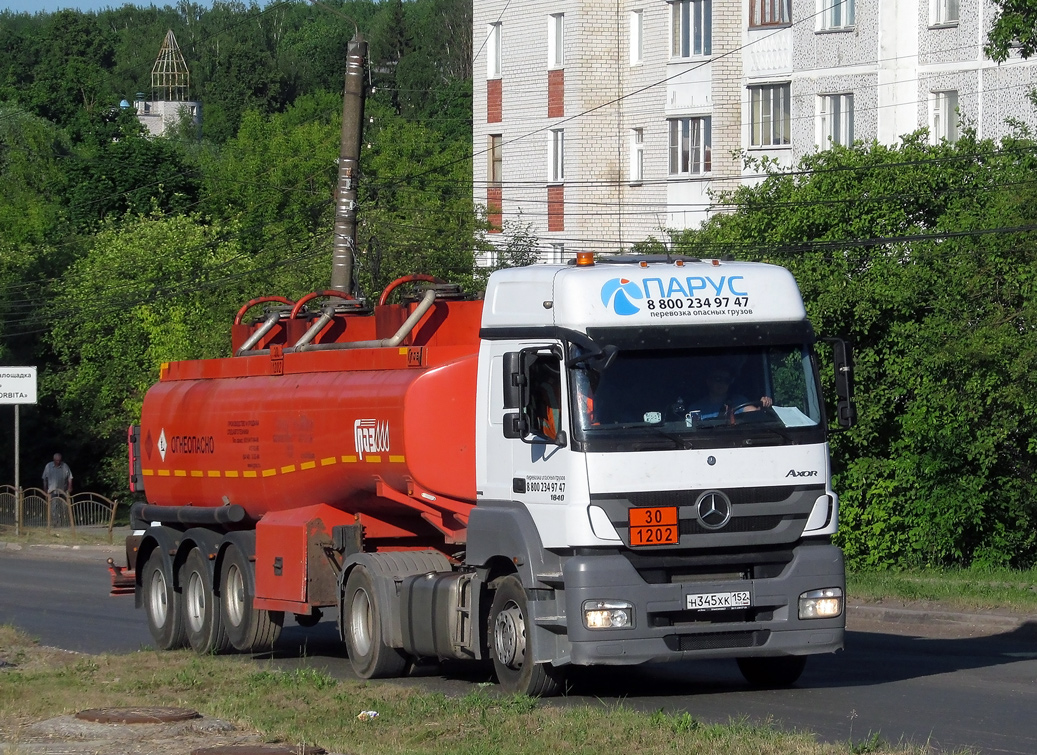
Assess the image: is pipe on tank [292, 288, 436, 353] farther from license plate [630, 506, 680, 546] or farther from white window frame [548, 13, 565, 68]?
white window frame [548, 13, 565, 68]

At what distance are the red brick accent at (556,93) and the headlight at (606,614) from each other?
41.5 meters

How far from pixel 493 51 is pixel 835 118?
43.5 ft

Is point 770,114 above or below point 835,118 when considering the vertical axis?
above

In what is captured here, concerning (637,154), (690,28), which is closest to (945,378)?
(690,28)

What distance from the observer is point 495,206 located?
53.1 meters

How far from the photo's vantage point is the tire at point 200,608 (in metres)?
16.7

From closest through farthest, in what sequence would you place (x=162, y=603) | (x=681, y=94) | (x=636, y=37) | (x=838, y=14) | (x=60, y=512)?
(x=162, y=603)
(x=60, y=512)
(x=838, y=14)
(x=681, y=94)
(x=636, y=37)

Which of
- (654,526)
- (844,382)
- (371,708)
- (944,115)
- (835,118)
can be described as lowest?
(371,708)

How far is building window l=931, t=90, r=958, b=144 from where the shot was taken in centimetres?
4247

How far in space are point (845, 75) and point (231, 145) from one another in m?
63.4

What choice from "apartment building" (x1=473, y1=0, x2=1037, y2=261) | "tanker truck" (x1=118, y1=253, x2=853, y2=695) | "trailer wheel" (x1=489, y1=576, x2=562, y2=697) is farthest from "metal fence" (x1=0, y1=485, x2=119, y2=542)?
"trailer wheel" (x1=489, y1=576, x2=562, y2=697)

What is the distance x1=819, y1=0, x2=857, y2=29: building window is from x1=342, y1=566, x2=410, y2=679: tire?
3385 centimetres

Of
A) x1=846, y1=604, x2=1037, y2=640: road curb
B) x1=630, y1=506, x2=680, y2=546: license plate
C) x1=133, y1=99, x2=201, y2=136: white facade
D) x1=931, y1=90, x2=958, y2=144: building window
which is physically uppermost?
x1=133, y1=99, x2=201, y2=136: white facade

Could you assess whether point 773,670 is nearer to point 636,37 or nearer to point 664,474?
point 664,474
